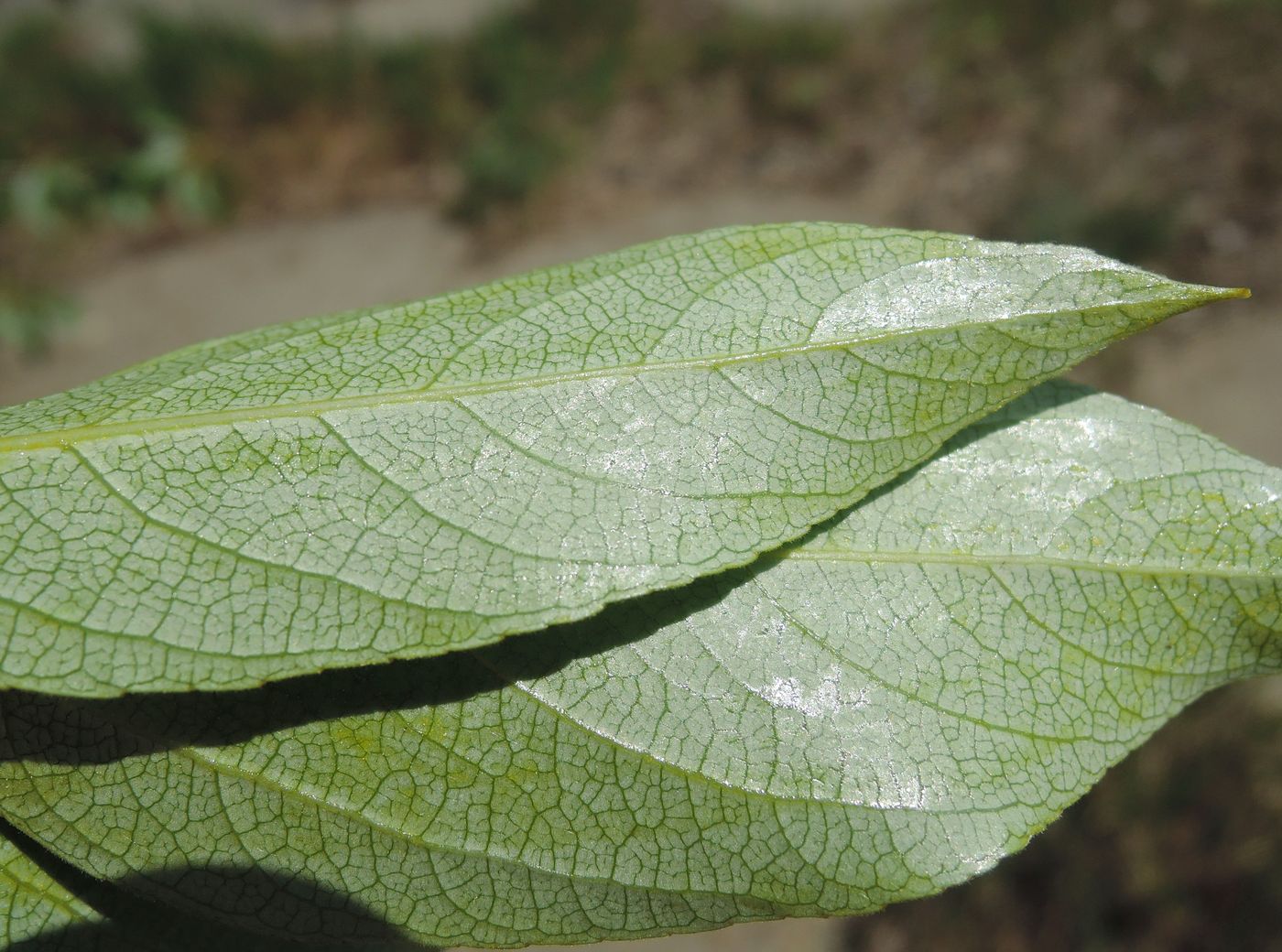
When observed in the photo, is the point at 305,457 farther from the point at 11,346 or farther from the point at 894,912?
the point at 11,346

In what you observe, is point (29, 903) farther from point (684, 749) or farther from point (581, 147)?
point (581, 147)

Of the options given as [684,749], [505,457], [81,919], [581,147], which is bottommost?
[81,919]

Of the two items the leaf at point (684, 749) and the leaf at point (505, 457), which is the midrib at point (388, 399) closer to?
the leaf at point (505, 457)

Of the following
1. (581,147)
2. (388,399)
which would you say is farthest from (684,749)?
(581,147)

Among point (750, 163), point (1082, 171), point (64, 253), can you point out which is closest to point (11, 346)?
point (64, 253)

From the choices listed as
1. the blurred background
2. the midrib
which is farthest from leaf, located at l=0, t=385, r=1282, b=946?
the blurred background

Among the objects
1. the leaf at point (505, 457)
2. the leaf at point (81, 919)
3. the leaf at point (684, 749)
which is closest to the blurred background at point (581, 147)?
the leaf at point (684, 749)
